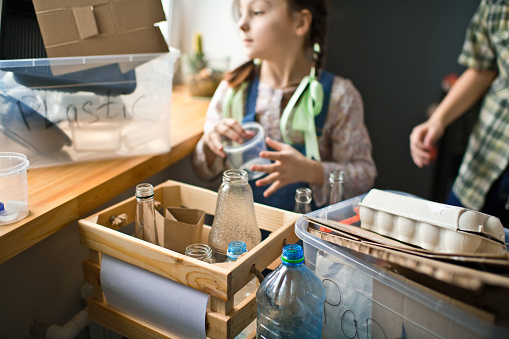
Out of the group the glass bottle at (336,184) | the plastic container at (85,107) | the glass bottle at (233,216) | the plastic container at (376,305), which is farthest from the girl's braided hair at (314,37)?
the plastic container at (376,305)

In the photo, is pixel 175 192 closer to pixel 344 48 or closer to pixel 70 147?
pixel 70 147

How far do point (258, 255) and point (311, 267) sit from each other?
0.30ft

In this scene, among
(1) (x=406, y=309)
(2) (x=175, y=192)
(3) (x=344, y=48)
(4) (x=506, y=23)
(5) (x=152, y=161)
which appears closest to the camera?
(1) (x=406, y=309)

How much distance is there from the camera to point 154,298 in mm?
693

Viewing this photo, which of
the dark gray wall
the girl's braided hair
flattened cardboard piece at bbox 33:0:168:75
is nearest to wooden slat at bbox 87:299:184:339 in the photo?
flattened cardboard piece at bbox 33:0:168:75

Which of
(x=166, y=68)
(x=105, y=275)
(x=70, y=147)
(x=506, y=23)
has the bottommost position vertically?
(x=105, y=275)

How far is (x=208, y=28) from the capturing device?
1.82 m

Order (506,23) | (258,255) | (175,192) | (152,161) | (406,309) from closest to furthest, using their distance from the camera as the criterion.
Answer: (406,309) → (258,255) → (175,192) → (152,161) → (506,23)

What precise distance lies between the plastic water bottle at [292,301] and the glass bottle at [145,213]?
252mm

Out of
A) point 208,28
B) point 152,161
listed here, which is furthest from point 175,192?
point 208,28

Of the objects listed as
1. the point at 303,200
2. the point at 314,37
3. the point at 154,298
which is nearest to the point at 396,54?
the point at 314,37

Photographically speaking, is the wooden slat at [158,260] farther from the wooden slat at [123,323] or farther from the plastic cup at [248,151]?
the plastic cup at [248,151]

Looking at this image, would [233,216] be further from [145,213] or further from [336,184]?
[336,184]

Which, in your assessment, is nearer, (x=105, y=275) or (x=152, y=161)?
(x=105, y=275)
